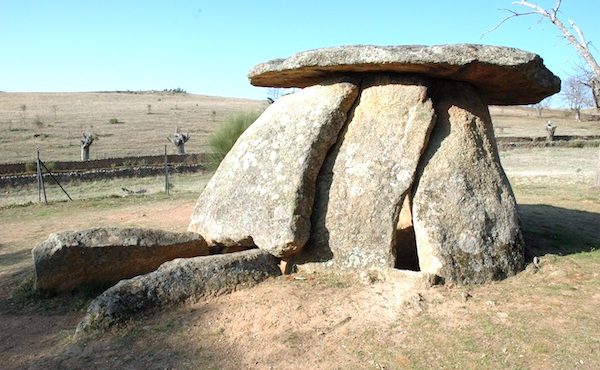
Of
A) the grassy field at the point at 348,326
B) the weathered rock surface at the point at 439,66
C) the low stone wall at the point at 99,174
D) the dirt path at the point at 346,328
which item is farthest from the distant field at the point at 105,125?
the dirt path at the point at 346,328

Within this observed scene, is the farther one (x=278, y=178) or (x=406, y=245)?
→ (x=406, y=245)

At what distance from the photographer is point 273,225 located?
6.36 m

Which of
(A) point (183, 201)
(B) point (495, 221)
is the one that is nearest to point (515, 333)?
(B) point (495, 221)

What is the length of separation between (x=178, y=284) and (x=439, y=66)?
12.1 ft

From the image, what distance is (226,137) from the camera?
19.2 m

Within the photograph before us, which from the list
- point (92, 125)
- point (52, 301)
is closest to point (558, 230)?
point (52, 301)

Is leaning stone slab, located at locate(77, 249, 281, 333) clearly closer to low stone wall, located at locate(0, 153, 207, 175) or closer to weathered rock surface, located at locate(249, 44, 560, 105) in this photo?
weathered rock surface, located at locate(249, 44, 560, 105)

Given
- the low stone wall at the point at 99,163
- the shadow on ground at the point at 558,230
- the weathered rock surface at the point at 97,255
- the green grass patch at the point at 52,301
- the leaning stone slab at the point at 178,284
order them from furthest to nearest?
the low stone wall at the point at 99,163 → the shadow on ground at the point at 558,230 → the weathered rock surface at the point at 97,255 → the green grass patch at the point at 52,301 → the leaning stone slab at the point at 178,284

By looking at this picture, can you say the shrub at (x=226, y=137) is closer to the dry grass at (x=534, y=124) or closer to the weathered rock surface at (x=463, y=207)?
the weathered rock surface at (x=463, y=207)

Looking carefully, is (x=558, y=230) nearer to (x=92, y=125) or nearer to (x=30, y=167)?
(x=30, y=167)

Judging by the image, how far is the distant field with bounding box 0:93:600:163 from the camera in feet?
102

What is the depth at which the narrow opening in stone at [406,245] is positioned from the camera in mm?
7105

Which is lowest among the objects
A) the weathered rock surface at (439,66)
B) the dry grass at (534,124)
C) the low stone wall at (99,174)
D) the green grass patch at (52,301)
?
the low stone wall at (99,174)

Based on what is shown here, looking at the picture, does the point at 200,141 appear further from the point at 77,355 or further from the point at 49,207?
the point at 77,355
